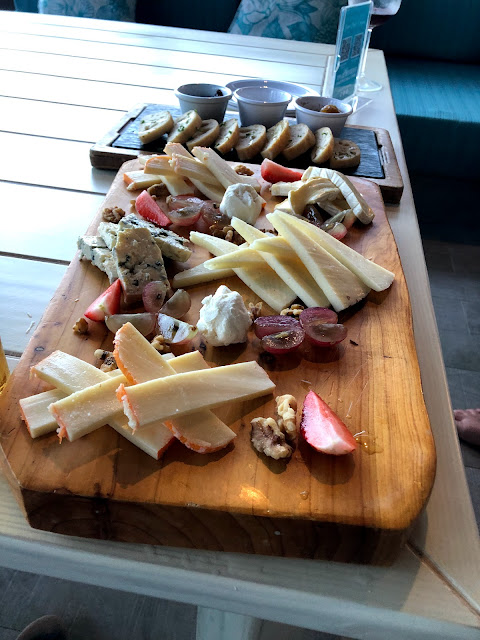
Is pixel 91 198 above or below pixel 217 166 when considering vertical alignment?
below

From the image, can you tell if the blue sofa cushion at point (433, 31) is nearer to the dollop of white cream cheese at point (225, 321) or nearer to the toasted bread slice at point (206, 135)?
the toasted bread slice at point (206, 135)

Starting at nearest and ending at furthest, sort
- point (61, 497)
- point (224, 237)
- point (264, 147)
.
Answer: point (61, 497), point (224, 237), point (264, 147)

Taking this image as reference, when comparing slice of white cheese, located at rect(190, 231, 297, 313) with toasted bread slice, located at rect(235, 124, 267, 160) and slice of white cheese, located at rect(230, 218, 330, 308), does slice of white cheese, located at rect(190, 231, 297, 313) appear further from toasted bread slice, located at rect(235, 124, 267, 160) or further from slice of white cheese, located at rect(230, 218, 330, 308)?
toasted bread slice, located at rect(235, 124, 267, 160)

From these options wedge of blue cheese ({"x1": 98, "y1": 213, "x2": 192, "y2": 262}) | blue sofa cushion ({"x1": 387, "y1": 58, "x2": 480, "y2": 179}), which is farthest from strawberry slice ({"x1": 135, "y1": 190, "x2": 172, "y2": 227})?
blue sofa cushion ({"x1": 387, "y1": 58, "x2": 480, "y2": 179})

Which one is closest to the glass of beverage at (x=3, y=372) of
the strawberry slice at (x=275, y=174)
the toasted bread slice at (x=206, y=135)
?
the strawberry slice at (x=275, y=174)

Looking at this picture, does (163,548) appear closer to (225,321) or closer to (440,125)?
(225,321)

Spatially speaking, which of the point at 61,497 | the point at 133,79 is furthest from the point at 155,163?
the point at 133,79

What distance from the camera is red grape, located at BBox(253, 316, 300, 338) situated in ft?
2.77

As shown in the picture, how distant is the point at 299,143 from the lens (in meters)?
1.45

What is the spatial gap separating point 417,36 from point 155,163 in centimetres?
304

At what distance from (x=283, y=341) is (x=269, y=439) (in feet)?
0.65

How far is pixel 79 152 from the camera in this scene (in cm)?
150

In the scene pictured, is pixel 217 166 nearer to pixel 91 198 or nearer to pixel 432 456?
pixel 91 198

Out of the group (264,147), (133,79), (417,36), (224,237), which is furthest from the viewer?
(417,36)
